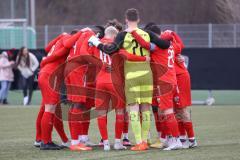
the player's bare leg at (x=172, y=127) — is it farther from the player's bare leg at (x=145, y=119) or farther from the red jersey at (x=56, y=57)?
the red jersey at (x=56, y=57)

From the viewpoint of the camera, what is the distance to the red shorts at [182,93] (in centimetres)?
1288

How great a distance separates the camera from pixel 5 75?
25766 mm

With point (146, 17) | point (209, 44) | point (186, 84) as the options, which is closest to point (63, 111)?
point (186, 84)

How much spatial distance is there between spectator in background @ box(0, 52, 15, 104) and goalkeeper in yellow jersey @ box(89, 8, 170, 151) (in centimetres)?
1366

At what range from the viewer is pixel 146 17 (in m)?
44.7

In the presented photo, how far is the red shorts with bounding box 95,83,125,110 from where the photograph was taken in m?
12.5

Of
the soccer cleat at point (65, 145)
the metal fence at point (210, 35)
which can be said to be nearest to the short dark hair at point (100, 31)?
the soccer cleat at point (65, 145)

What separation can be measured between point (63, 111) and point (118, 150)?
4.73ft

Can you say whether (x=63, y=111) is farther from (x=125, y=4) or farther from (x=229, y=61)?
(x=125, y=4)

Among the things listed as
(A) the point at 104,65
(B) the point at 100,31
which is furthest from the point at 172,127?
(B) the point at 100,31

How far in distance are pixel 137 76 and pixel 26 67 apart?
42.5 ft

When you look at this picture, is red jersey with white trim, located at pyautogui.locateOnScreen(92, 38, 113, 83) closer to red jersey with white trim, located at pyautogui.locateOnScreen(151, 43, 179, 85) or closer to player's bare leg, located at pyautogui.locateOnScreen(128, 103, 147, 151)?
player's bare leg, located at pyautogui.locateOnScreen(128, 103, 147, 151)

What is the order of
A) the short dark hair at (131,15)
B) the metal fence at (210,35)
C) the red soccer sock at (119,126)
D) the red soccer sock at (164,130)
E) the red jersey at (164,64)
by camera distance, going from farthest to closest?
the metal fence at (210,35) < the red soccer sock at (164,130) < the red soccer sock at (119,126) < the red jersey at (164,64) < the short dark hair at (131,15)

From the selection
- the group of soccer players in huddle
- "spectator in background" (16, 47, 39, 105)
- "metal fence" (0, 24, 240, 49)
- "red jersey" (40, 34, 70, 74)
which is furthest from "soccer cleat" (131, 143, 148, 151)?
"metal fence" (0, 24, 240, 49)
